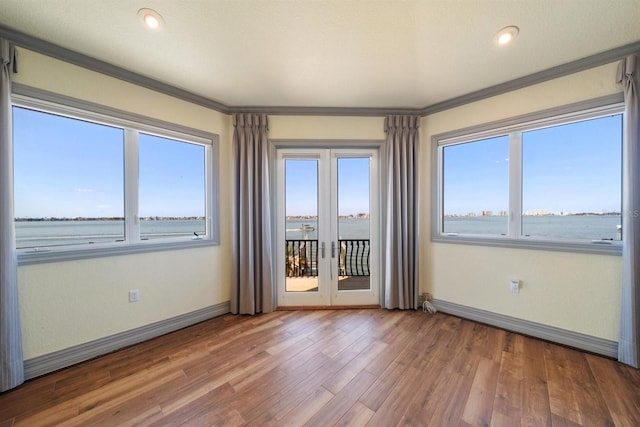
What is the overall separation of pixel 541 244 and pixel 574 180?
2.31 ft

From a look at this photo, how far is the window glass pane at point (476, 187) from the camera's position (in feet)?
8.93

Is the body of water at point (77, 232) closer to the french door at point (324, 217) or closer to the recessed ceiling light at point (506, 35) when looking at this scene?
the french door at point (324, 217)

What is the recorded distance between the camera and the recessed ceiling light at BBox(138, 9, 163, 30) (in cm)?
162

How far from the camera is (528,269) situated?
247 cm

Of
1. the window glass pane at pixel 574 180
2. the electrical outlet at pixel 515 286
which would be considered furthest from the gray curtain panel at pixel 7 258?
the window glass pane at pixel 574 180

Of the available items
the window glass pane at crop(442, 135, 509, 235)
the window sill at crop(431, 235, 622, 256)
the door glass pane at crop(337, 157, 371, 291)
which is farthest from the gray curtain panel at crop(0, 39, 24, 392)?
the window glass pane at crop(442, 135, 509, 235)

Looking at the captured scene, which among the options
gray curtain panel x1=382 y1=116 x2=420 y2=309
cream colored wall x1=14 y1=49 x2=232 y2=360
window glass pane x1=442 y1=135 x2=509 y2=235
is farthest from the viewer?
gray curtain panel x1=382 y1=116 x2=420 y2=309

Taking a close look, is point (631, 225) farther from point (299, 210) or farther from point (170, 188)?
point (170, 188)

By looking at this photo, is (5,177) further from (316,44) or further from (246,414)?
(316,44)

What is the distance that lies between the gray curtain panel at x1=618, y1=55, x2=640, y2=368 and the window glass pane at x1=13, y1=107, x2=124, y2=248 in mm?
4549

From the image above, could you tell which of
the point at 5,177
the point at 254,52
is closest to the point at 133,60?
the point at 254,52

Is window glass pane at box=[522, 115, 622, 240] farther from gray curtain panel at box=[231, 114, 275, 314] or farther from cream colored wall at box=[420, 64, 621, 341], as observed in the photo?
gray curtain panel at box=[231, 114, 275, 314]

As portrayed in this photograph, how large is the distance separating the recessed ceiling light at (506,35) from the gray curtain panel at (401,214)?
1233 mm

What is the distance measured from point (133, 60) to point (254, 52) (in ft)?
3.68
